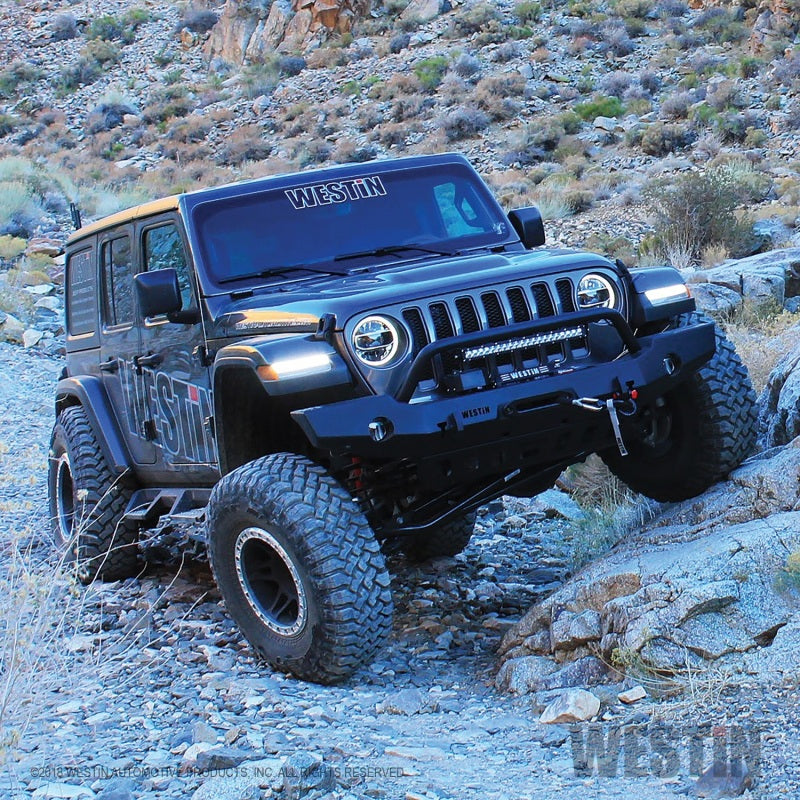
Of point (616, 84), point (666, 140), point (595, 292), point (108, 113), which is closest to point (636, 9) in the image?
point (616, 84)

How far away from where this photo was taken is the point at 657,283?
5176 mm

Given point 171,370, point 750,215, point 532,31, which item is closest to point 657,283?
point 171,370

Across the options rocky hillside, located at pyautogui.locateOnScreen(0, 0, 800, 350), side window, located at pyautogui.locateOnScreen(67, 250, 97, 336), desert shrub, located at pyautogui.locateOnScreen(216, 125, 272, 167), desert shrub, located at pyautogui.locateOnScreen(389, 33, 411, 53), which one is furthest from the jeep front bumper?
desert shrub, located at pyautogui.locateOnScreen(389, 33, 411, 53)

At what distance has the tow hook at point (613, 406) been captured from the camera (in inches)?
183

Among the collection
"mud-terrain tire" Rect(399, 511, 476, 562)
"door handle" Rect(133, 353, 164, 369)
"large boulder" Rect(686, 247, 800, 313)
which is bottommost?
"mud-terrain tire" Rect(399, 511, 476, 562)


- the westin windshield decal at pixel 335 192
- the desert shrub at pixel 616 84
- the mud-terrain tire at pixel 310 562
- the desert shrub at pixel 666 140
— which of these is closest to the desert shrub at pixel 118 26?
the desert shrub at pixel 616 84

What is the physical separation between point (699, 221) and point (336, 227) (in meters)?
10.4

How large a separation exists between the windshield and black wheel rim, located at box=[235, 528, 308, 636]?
4.44 feet

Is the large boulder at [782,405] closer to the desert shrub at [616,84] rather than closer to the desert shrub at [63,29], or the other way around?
the desert shrub at [616,84]

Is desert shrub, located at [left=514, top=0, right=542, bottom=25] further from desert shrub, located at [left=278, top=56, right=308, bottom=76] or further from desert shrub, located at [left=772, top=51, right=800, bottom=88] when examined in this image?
desert shrub, located at [left=772, top=51, right=800, bottom=88]

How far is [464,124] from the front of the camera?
99.6 feet

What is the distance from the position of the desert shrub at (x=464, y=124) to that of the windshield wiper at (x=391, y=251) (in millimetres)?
25300

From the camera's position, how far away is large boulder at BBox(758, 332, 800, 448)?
596 centimetres

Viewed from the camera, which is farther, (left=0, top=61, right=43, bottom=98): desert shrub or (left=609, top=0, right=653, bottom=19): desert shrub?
(left=0, top=61, right=43, bottom=98): desert shrub
